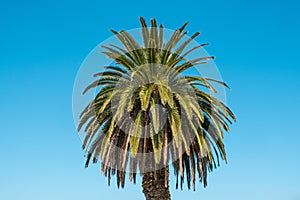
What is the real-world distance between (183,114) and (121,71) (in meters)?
4.82

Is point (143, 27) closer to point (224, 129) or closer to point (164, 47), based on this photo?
point (164, 47)

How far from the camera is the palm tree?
27.6 m

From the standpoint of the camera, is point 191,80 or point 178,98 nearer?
point 178,98

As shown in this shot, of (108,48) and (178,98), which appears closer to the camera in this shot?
(178,98)

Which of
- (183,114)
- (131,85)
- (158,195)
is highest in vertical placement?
(131,85)

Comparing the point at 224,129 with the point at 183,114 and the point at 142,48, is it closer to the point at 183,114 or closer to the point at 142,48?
the point at 183,114

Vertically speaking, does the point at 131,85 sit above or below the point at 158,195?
above

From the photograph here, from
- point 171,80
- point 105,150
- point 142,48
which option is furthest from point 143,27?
point 105,150

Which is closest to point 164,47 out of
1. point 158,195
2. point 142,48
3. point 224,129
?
point 142,48

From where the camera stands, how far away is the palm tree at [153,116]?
27609mm

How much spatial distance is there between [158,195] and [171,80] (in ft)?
23.2

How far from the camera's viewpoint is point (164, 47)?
29984 mm

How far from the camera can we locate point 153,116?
27.1 metres

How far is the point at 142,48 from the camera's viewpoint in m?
29.8
